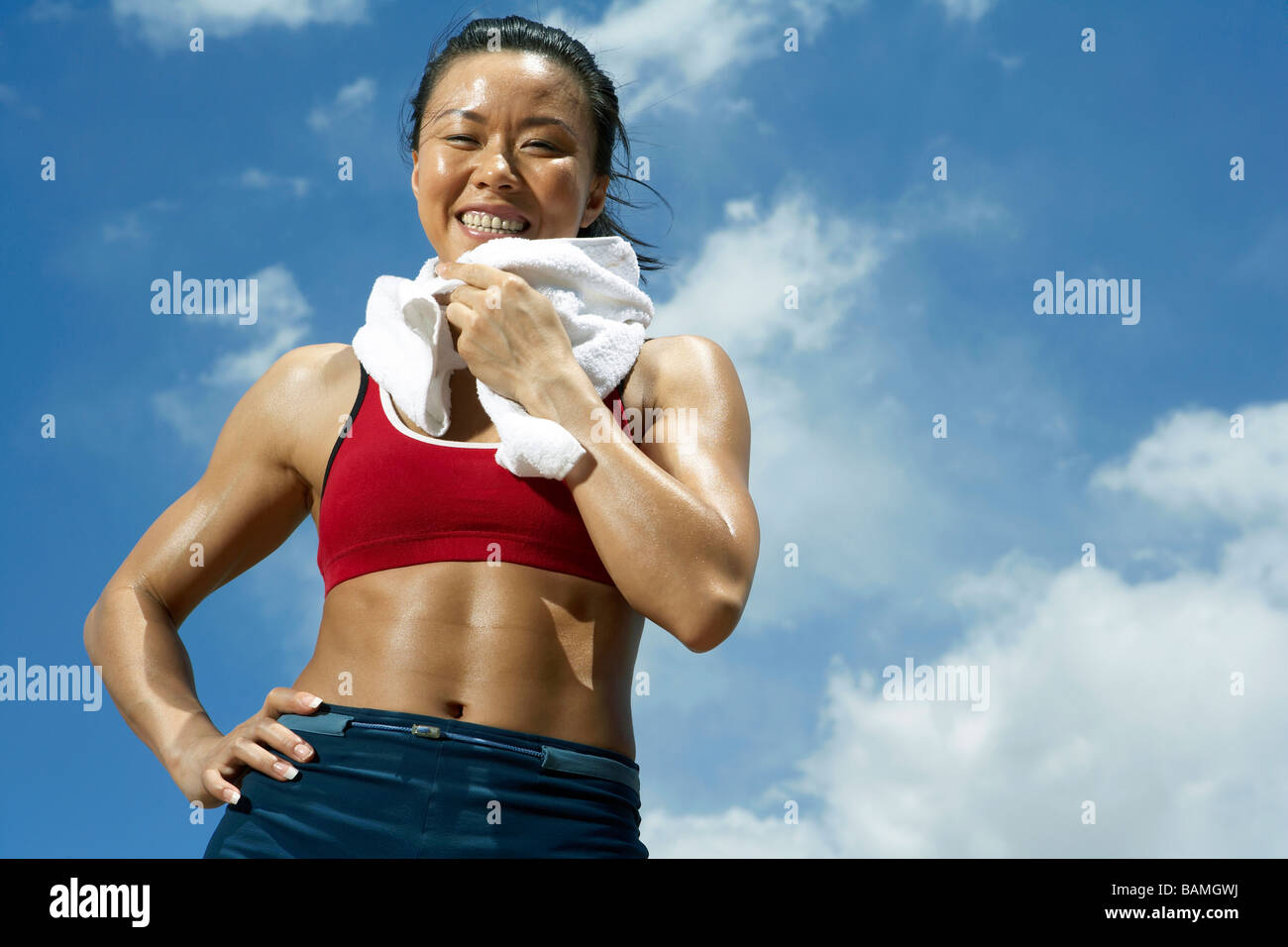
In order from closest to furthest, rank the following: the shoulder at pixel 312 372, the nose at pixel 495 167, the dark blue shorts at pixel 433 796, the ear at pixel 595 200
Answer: the dark blue shorts at pixel 433 796 → the nose at pixel 495 167 → the shoulder at pixel 312 372 → the ear at pixel 595 200

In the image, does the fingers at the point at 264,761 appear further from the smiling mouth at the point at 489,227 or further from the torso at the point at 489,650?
the smiling mouth at the point at 489,227

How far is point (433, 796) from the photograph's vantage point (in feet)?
7.73

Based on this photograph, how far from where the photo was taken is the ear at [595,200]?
335 cm

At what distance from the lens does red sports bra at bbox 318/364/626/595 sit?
2559 mm

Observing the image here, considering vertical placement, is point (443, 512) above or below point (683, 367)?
below

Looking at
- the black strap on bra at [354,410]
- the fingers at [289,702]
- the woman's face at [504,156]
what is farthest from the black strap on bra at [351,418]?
the fingers at [289,702]

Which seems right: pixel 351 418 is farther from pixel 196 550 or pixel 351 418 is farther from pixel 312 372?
pixel 196 550

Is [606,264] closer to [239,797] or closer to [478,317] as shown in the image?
[478,317]

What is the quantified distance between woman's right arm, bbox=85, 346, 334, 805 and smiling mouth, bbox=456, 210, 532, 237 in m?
0.57

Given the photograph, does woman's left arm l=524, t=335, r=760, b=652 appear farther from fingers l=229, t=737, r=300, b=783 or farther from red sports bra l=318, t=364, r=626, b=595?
fingers l=229, t=737, r=300, b=783

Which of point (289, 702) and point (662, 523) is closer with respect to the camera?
point (662, 523)

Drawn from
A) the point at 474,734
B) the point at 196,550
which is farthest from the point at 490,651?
the point at 196,550

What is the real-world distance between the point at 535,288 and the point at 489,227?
0.83 feet


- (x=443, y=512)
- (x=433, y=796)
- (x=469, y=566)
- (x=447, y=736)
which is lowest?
(x=433, y=796)
